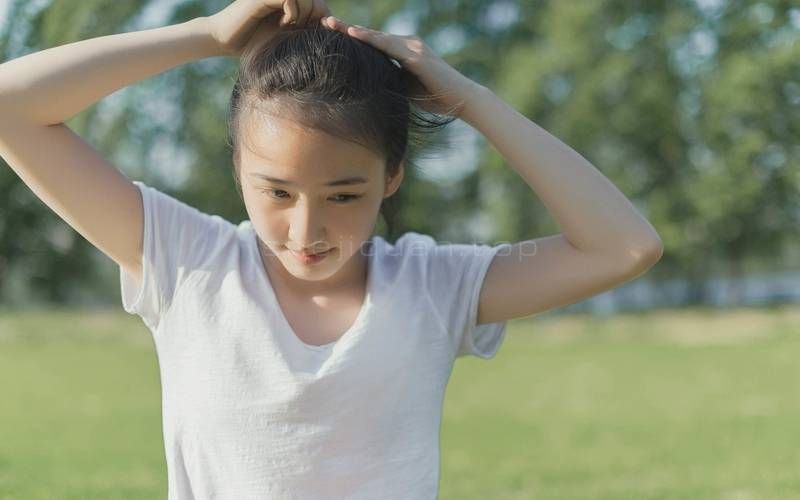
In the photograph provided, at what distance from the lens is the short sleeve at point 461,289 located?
1346 mm

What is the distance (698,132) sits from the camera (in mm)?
15234

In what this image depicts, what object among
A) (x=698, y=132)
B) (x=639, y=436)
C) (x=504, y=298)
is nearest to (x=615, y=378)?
(x=639, y=436)

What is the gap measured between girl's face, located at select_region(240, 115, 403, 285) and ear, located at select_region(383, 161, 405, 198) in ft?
0.26

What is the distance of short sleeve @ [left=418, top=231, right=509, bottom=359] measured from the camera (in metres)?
1.35

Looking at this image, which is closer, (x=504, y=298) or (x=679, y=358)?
(x=504, y=298)

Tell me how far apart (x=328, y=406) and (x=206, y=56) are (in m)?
0.49

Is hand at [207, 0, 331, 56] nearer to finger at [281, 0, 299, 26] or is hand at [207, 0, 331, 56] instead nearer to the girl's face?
finger at [281, 0, 299, 26]

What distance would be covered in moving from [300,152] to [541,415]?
16.0 ft

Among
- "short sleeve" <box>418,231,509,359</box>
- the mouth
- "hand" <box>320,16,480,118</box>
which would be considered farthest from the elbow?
the mouth

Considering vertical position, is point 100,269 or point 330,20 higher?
point 330,20

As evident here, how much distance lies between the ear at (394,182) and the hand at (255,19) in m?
0.24

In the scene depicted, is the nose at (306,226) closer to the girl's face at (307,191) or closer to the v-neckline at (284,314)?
the girl's face at (307,191)

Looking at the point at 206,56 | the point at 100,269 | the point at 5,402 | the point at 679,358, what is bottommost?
the point at 679,358

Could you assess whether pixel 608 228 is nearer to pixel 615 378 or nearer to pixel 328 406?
pixel 328 406
